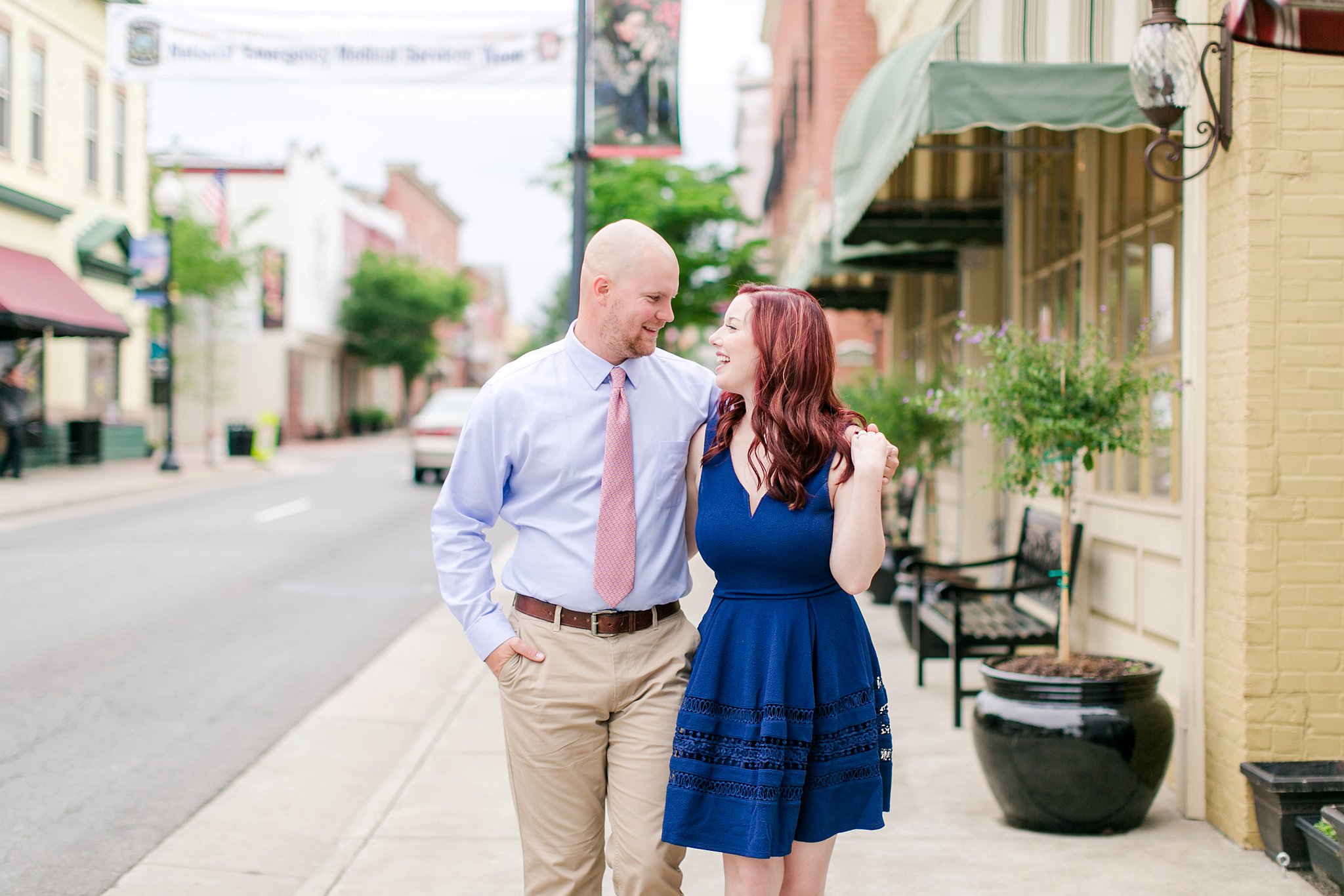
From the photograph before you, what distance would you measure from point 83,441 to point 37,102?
20.5ft

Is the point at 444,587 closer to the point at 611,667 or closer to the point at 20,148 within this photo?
the point at 611,667

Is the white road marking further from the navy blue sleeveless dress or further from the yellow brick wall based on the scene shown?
the navy blue sleeveless dress

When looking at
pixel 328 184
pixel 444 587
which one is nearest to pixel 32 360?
pixel 444 587

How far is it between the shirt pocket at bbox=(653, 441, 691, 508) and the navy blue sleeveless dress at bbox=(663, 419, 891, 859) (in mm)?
159

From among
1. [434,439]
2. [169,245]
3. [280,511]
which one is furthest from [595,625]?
[169,245]

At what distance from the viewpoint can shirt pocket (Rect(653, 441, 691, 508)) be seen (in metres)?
3.03

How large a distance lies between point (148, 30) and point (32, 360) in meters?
15.2

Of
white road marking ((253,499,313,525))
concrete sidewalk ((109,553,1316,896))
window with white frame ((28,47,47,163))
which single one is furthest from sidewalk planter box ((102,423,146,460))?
concrete sidewalk ((109,553,1316,896))

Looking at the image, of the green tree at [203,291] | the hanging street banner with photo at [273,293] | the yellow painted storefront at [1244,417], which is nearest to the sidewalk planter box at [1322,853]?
the yellow painted storefront at [1244,417]

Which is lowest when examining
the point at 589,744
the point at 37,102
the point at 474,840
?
the point at 474,840

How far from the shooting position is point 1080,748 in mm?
4480

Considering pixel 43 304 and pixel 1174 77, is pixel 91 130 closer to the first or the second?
pixel 43 304

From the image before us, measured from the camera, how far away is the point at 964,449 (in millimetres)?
10508

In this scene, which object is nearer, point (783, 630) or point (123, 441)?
point (783, 630)
